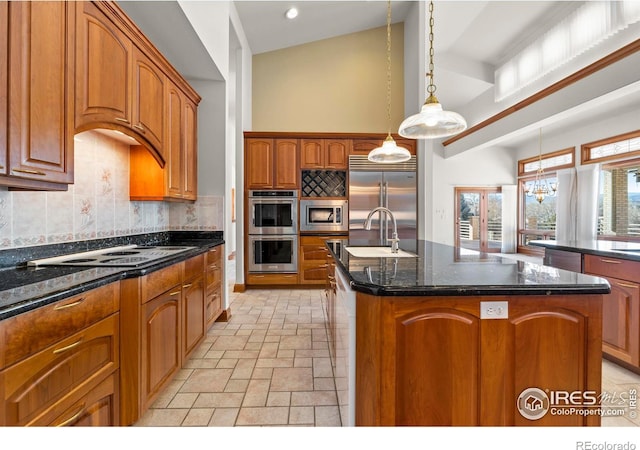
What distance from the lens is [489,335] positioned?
1155 millimetres

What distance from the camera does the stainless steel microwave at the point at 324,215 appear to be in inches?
183

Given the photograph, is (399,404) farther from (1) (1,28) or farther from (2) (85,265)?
(1) (1,28)

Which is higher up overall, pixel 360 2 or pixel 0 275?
pixel 360 2

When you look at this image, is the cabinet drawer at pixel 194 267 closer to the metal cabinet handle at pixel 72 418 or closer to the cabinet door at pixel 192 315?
the cabinet door at pixel 192 315

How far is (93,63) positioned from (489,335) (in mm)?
2326

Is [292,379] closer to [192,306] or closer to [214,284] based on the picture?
[192,306]

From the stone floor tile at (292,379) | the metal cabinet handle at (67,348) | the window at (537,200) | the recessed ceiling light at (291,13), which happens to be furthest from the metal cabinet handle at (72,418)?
the window at (537,200)

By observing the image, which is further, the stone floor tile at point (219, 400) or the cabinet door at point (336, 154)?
the cabinet door at point (336, 154)

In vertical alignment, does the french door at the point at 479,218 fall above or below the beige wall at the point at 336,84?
below

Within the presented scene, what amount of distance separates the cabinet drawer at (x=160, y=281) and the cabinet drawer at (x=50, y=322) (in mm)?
207

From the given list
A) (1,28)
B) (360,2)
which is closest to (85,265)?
(1,28)

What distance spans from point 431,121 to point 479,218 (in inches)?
283

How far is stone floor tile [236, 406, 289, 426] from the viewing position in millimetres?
1681

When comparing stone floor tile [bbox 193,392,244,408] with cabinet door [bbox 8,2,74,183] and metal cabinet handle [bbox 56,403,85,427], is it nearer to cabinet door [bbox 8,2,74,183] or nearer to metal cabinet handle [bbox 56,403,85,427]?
metal cabinet handle [bbox 56,403,85,427]
